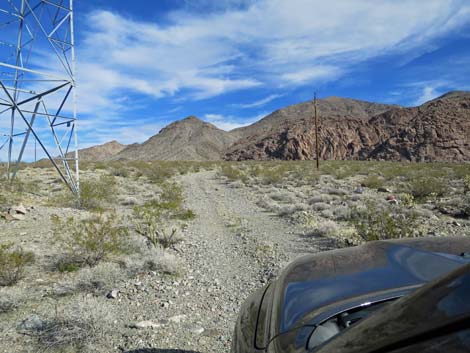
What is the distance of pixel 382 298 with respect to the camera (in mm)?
1589

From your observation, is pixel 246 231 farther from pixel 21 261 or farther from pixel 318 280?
pixel 318 280

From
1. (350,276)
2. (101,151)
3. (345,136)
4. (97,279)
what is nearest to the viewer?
(350,276)

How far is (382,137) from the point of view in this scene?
74.4 meters

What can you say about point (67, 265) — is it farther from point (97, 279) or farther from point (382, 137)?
point (382, 137)

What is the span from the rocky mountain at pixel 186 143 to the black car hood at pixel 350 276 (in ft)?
314

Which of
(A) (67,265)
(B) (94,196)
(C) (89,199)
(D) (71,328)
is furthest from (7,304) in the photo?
(B) (94,196)

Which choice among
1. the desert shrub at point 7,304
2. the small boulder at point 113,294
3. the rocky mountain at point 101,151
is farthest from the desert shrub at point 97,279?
the rocky mountain at point 101,151

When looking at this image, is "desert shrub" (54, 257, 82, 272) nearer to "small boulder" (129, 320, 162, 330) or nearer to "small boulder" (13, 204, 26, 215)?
"small boulder" (129, 320, 162, 330)

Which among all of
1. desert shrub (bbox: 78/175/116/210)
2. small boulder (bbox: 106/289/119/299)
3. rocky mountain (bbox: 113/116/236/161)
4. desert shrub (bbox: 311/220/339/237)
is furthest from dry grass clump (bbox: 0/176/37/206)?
rocky mountain (bbox: 113/116/236/161)

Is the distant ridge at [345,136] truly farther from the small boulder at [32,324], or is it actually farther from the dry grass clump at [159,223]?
the small boulder at [32,324]

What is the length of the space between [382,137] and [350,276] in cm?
8023

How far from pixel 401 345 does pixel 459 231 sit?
8.22 meters

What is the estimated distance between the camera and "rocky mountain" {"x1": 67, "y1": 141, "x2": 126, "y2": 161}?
504 ft

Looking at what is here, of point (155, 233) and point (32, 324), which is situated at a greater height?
point (155, 233)
